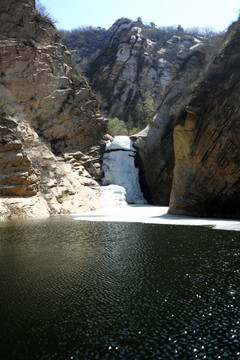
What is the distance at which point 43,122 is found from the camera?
2647cm

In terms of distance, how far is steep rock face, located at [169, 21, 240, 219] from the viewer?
15508mm

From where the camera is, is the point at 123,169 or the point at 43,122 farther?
the point at 123,169

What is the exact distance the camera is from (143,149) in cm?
2903

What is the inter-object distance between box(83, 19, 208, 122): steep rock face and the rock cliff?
62.9 feet

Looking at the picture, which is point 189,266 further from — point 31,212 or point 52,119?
point 52,119

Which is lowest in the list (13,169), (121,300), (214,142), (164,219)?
(164,219)

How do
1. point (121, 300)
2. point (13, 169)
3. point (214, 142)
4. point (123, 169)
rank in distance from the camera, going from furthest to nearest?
point (123, 169) → point (13, 169) → point (214, 142) → point (121, 300)

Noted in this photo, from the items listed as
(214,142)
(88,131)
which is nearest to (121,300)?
(214,142)

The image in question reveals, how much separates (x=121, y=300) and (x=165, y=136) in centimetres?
2408

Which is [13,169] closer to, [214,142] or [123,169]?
[123,169]

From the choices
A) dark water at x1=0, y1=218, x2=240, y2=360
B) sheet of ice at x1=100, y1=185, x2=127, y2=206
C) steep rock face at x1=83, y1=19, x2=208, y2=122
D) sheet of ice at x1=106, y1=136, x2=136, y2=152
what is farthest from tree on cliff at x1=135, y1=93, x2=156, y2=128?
dark water at x1=0, y1=218, x2=240, y2=360

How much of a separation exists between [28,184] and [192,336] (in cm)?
1752

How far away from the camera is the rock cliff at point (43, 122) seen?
19.4 meters

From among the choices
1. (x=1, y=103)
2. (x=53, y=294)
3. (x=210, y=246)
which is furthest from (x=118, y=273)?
(x=1, y=103)
